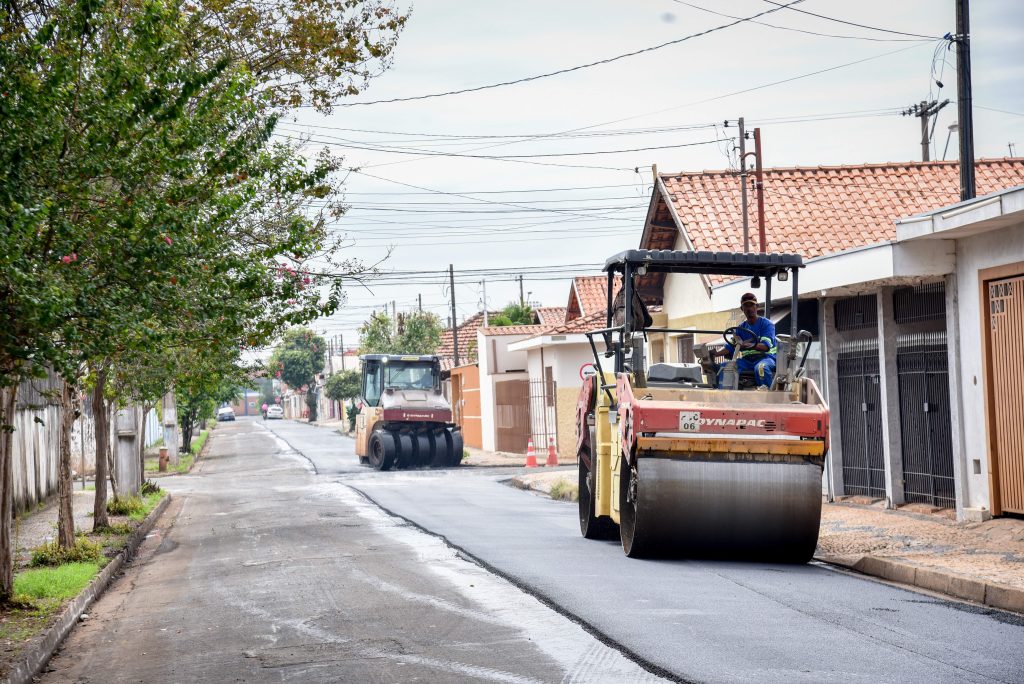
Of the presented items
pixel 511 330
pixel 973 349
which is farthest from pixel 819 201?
pixel 511 330

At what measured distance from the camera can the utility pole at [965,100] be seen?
14.8m

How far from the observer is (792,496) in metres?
11.1

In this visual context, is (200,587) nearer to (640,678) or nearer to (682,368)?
(682,368)

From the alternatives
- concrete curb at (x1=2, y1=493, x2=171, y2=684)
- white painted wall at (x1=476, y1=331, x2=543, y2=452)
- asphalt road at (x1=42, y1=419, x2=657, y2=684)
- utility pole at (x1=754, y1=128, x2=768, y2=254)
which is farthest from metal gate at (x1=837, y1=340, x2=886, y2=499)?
white painted wall at (x1=476, y1=331, x2=543, y2=452)

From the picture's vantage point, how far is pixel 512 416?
130ft

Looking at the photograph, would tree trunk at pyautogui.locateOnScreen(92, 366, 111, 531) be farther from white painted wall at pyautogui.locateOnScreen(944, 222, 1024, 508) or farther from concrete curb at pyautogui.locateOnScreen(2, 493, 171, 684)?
white painted wall at pyautogui.locateOnScreen(944, 222, 1024, 508)

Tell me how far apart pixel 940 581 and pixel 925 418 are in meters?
6.10

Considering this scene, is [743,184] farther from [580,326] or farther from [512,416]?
[512,416]

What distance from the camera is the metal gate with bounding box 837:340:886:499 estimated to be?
57.1ft

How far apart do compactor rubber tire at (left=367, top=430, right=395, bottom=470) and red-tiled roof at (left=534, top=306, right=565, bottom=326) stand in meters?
18.5

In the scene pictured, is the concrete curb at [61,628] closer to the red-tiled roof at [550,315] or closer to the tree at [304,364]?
the red-tiled roof at [550,315]

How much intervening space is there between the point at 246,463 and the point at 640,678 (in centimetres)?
Answer: 3349

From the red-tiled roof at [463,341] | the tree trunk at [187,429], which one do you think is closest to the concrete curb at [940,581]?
the tree trunk at [187,429]

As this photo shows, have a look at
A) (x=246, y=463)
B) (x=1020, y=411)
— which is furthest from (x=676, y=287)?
(x=246, y=463)
